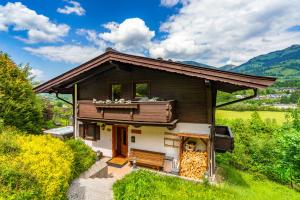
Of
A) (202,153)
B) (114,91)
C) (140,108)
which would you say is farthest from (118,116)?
(202,153)

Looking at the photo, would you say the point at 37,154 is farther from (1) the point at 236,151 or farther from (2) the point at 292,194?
(1) the point at 236,151

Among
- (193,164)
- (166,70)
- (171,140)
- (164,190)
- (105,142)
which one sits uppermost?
(166,70)

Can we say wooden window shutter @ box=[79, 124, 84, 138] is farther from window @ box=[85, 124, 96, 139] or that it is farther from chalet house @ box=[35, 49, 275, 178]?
chalet house @ box=[35, 49, 275, 178]

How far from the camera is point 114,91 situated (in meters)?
12.1

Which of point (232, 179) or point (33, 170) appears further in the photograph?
point (232, 179)

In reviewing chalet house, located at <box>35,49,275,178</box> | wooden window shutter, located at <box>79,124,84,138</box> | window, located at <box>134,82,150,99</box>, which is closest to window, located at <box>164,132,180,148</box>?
chalet house, located at <box>35,49,275,178</box>

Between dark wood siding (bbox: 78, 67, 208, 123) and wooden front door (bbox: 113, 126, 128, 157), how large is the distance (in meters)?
2.18

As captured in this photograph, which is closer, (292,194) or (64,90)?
(292,194)

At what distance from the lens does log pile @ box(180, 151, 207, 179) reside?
9805 millimetres

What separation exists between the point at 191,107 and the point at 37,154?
267 inches

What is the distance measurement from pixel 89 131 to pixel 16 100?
14.5ft

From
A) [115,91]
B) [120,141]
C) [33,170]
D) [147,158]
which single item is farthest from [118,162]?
[33,170]

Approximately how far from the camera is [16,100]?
1120cm

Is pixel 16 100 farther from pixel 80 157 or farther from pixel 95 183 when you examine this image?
pixel 95 183
